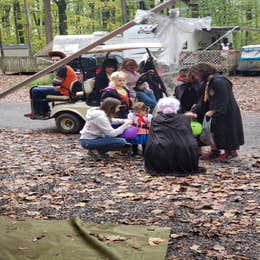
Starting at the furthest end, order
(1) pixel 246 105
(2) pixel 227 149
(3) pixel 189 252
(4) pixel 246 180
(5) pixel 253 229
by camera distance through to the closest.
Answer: (1) pixel 246 105 → (2) pixel 227 149 → (4) pixel 246 180 → (5) pixel 253 229 → (3) pixel 189 252

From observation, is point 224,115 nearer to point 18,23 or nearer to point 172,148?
point 172,148

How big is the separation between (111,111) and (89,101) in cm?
253

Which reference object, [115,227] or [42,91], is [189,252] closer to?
[115,227]

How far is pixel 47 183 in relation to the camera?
657cm

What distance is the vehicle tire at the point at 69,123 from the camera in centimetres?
1036

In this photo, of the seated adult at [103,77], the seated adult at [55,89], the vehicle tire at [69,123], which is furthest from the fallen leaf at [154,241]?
the seated adult at [55,89]

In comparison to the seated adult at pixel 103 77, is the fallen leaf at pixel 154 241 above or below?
below

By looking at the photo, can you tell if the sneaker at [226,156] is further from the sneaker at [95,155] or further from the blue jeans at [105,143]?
the sneaker at [95,155]

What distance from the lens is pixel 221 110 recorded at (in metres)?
7.18

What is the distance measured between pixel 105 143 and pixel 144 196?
2038 mm

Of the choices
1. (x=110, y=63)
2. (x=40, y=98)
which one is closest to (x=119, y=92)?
(x=110, y=63)

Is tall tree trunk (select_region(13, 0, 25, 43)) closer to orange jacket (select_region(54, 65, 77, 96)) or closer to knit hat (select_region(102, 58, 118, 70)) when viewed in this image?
orange jacket (select_region(54, 65, 77, 96))

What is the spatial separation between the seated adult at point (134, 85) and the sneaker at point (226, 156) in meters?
2.22

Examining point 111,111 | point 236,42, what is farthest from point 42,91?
point 236,42
